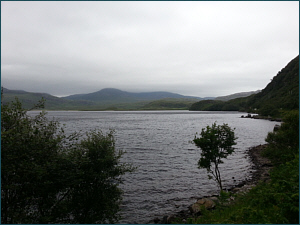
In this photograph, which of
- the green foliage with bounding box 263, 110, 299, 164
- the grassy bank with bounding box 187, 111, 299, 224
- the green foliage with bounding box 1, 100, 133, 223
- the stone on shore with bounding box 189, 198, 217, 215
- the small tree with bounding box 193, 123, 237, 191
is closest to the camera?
the grassy bank with bounding box 187, 111, 299, 224

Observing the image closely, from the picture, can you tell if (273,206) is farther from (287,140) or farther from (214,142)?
(287,140)

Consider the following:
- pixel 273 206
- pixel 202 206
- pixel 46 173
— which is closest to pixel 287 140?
pixel 202 206

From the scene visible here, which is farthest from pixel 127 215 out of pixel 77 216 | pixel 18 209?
pixel 18 209

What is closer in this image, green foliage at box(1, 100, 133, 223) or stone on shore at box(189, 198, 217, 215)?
green foliage at box(1, 100, 133, 223)

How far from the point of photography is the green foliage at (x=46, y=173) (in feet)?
45.3

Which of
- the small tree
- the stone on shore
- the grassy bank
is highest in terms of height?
the small tree

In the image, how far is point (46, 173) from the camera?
14633 millimetres

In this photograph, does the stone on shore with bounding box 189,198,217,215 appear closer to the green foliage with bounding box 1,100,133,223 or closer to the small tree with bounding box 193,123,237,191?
the small tree with bounding box 193,123,237,191

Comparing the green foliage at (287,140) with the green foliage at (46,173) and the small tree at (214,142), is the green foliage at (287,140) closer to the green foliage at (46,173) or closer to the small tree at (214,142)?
the small tree at (214,142)

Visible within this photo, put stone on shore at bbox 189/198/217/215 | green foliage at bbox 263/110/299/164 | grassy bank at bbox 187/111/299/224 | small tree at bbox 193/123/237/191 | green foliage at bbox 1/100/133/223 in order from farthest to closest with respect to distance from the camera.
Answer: green foliage at bbox 263/110/299/164, small tree at bbox 193/123/237/191, stone on shore at bbox 189/198/217/215, green foliage at bbox 1/100/133/223, grassy bank at bbox 187/111/299/224

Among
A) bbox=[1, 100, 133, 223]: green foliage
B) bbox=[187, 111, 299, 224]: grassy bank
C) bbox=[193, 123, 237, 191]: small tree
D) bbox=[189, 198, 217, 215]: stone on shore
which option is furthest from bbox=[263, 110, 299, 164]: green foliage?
bbox=[1, 100, 133, 223]: green foliage

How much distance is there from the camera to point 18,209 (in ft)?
49.3

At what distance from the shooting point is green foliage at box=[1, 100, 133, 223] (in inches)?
543

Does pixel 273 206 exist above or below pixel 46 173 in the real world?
below
